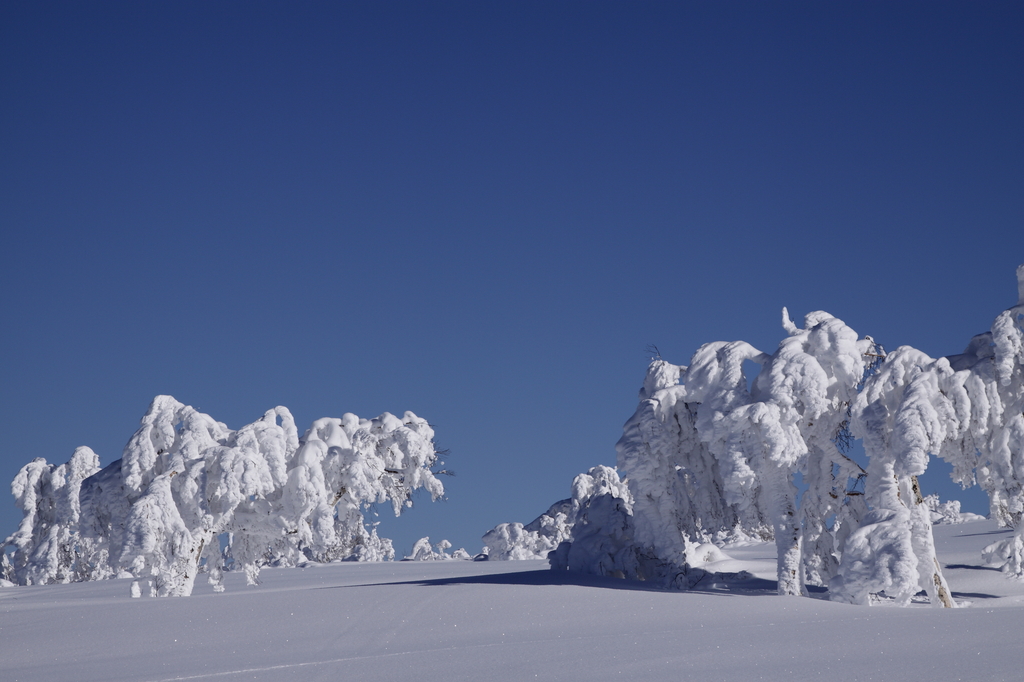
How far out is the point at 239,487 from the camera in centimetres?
1923

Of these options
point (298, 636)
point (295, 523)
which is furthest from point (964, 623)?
point (295, 523)

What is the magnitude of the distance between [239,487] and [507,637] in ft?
38.3

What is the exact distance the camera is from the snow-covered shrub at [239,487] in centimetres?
1892

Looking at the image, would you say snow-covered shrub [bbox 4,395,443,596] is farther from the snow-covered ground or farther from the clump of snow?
the clump of snow

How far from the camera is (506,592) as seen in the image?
42.2 ft

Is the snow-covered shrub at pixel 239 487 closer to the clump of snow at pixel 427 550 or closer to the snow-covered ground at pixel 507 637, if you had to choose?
the snow-covered ground at pixel 507 637

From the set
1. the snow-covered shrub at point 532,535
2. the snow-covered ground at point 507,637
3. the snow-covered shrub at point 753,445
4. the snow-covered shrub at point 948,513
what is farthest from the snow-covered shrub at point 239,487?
the snow-covered shrub at point 948,513

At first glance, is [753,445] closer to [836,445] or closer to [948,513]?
[836,445]

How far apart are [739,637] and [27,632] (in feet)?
30.6

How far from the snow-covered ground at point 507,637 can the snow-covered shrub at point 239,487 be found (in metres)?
4.66

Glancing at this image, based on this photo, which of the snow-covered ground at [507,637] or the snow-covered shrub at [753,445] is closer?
the snow-covered ground at [507,637]

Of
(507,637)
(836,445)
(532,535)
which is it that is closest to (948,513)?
(532,535)

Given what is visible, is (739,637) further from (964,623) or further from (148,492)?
(148,492)

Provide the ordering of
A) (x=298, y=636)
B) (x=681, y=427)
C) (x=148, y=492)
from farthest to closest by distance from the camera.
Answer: (x=148, y=492), (x=681, y=427), (x=298, y=636)
